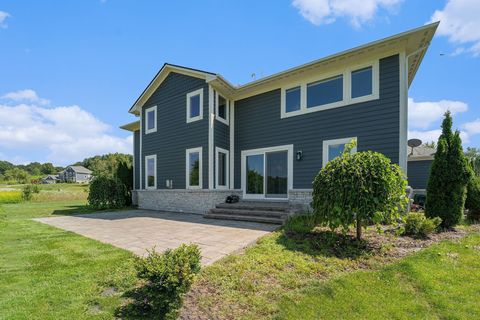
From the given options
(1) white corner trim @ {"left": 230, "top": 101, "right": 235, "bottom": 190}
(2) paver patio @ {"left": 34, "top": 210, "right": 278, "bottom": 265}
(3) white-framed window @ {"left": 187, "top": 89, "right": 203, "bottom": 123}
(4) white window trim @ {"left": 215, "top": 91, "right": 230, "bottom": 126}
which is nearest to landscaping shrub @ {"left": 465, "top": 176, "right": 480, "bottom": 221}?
(2) paver patio @ {"left": 34, "top": 210, "right": 278, "bottom": 265}

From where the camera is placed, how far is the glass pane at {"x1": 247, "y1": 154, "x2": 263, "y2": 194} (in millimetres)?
10031

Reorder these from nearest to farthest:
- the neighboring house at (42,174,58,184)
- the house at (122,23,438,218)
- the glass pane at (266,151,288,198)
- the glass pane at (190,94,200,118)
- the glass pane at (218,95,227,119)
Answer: the house at (122,23,438,218) < the glass pane at (266,151,288,198) < the glass pane at (190,94,200,118) < the glass pane at (218,95,227,119) < the neighboring house at (42,174,58,184)

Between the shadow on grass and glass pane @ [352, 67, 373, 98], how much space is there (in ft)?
16.1

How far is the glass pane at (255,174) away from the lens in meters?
10.0

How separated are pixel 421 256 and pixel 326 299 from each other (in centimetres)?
241

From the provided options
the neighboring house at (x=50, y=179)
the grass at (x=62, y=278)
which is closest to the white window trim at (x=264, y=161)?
the grass at (x=62, y=278)

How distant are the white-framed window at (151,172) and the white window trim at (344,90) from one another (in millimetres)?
7129

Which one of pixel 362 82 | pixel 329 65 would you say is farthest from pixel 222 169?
pixel 362 82

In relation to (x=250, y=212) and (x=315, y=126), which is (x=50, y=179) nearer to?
(x=250, y=212)

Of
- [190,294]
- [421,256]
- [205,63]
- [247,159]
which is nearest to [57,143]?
[205,63]

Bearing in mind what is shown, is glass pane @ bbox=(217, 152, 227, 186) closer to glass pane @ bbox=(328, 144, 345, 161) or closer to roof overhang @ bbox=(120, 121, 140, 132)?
glass pane @ bbox=(328, 144, 345, 161)

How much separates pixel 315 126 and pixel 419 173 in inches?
357

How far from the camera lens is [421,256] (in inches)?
164

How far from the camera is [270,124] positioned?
388 inches
